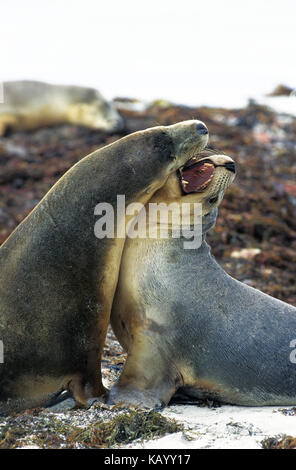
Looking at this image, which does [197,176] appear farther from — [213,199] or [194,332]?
[194,332]

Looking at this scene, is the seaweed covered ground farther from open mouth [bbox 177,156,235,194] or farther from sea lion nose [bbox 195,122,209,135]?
sea lion nose [bbox 195,122,209,135]

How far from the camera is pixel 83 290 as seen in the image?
4.18m

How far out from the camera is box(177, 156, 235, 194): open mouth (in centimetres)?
453

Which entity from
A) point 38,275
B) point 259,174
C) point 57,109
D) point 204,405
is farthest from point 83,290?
point 57,109

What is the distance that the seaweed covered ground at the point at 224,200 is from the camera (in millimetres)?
3789

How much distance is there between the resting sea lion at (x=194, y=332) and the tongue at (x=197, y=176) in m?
0.02

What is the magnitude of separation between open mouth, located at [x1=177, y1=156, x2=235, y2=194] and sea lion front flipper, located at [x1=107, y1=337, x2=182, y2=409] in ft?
3.15

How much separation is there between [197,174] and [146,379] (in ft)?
4.21

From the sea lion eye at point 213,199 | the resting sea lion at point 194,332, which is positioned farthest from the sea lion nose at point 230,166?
the sea lion eye at point 213,199

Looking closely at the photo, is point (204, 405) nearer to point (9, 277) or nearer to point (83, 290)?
point (83, 290)

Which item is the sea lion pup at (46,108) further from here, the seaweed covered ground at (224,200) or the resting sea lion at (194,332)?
the resting sea lion at (194,332)

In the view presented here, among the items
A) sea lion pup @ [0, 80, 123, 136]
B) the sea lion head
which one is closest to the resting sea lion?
the sea lion head
